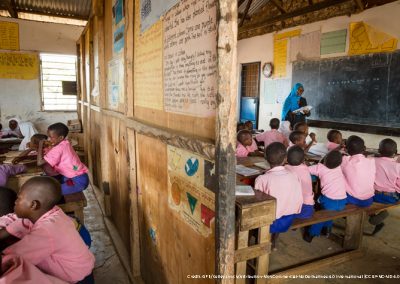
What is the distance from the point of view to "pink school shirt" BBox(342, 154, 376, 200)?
2973 millimetres

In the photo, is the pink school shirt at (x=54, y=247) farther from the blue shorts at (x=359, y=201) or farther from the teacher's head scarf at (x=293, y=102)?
the teacher's head scarf at (x=293, y=102)

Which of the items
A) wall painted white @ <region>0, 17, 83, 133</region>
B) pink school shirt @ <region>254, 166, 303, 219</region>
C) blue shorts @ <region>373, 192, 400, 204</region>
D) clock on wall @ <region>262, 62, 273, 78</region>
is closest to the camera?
pink school shirt @ <region>254, 166, 303, 219</region>

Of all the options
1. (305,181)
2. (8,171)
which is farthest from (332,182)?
(8,171)

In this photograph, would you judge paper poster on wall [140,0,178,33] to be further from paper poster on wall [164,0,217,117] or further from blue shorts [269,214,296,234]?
blue shorts [269,214,296,234]

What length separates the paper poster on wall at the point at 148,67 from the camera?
1898mm

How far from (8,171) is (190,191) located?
2.07 meters

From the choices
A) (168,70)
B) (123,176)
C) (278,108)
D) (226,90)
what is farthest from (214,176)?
(278,108)

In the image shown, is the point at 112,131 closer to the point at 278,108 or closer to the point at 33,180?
the point at 33,180

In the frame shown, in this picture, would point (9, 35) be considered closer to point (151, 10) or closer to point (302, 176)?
point (151, 10)

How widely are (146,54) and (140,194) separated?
113 cm

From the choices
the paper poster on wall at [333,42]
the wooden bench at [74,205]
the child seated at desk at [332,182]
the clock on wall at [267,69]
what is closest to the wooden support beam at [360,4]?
the paper poster on wall at [333,42]

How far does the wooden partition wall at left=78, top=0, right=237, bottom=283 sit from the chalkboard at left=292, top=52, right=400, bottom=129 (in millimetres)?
5003

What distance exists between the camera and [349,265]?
2.87m

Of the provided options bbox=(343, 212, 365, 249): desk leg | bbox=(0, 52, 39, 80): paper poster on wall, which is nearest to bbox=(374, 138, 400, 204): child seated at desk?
bbox=(343, 212, 365, 249): desk leg
